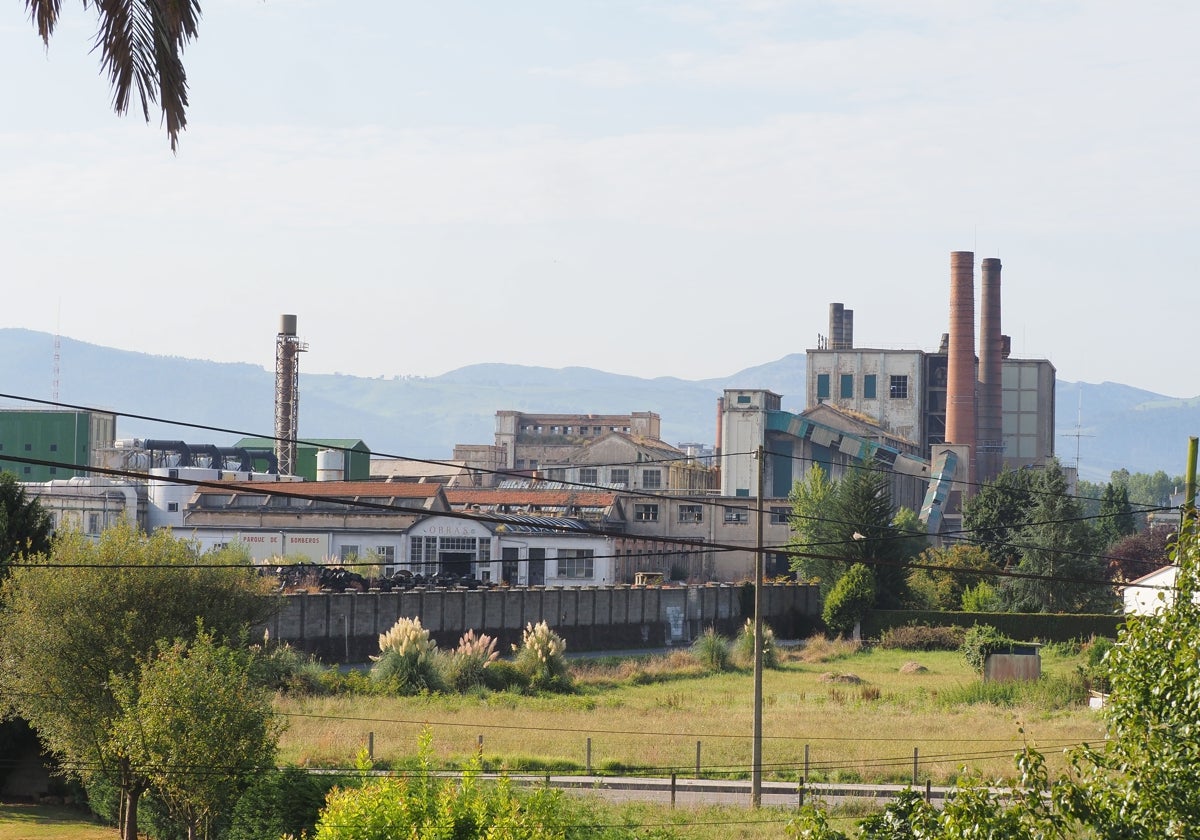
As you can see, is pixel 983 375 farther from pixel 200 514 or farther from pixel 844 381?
pixel 200 514

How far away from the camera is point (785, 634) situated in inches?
3036

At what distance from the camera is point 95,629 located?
29.2m

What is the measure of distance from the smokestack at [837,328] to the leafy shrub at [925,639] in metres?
65.0

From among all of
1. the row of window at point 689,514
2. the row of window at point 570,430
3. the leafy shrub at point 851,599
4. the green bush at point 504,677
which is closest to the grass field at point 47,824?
the green bush at point 504,677

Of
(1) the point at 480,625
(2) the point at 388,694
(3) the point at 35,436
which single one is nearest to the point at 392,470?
(3) the point at 35,436

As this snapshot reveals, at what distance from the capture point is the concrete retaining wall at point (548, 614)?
184 ft

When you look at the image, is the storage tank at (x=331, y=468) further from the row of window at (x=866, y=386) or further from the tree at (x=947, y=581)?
the tree at (x=947, y=581)

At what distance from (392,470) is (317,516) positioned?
72.0m

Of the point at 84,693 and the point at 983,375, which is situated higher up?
the point at 983,375

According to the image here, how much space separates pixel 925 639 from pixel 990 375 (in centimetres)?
4995

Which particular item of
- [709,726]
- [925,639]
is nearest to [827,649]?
[925,639]

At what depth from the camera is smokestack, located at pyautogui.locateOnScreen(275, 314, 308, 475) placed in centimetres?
10512

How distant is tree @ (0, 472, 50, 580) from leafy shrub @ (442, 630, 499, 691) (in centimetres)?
1768

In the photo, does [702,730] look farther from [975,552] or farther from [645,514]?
[645,514]
